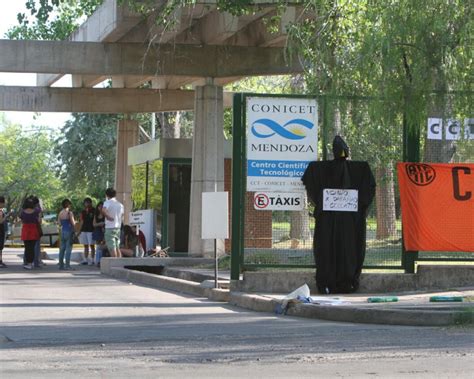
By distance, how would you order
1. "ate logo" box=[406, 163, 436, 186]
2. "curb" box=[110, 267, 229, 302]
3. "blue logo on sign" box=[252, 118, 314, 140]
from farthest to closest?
"curb" box=[110, 267, 229, 302] < "blue logo on sign" box=[252, 118, 314, 140] < "ate logo" box=[406, 163, 436, 186]

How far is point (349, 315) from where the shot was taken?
11.5 meters

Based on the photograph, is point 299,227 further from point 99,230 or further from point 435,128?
point 99,230

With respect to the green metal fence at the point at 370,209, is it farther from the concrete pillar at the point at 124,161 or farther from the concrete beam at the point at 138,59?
the concrete pillar at the point at 124,161

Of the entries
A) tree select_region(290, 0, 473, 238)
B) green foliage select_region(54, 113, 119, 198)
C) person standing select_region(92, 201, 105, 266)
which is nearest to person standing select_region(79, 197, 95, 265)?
person standing select_region(92, 201, 105, 266)

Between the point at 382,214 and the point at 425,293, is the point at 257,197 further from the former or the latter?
the point at 425,293

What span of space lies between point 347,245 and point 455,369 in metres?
6.00

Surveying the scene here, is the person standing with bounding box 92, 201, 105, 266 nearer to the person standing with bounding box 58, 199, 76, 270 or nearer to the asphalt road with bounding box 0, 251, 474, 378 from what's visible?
the person standing with bounding box 58, 199, 76, 270

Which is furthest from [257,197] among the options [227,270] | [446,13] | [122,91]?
[122,91]

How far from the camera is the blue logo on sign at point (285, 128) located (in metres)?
14.4

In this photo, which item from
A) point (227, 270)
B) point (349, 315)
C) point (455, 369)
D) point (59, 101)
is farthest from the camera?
point (59, 101)

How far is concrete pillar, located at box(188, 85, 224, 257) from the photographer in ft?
82.3

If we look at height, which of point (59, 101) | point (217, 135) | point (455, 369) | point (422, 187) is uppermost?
point (59, 101)

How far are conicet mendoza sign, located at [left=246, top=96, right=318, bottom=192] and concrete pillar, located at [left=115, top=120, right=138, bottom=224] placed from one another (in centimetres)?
2174

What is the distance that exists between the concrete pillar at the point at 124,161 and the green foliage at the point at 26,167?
3769 cm
